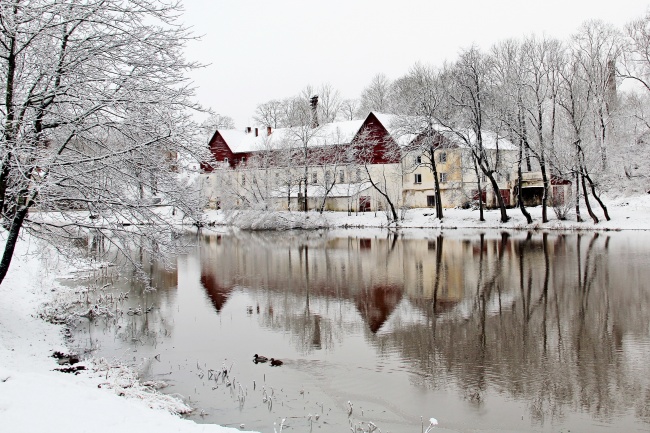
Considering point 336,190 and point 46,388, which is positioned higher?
point 336,190

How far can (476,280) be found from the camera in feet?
73.0

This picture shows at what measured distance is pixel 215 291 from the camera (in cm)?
2170

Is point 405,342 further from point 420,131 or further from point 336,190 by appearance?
point 336,190

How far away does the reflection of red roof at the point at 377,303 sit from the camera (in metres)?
16.3

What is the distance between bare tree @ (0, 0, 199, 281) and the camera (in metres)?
9.79

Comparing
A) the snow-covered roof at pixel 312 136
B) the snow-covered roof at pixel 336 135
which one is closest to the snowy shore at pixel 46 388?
the snow-covered roof at pixel 336 135

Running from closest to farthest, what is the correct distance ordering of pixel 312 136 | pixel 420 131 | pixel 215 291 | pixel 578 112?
pixel 215 291 → pixel 578 112 → pixel 420 131 → pixel 312 136

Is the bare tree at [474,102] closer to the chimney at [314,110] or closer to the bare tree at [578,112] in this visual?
the bare tree at [578,112]

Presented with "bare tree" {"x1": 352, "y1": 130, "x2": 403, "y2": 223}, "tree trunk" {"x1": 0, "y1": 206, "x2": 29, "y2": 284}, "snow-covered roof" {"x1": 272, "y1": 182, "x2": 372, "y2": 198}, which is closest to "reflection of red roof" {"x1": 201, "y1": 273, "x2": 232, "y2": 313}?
"tree trunk" {"x1": 0, "y1": 206, "x2": 29, "y2": 284}

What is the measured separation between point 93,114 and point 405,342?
27.7 ft

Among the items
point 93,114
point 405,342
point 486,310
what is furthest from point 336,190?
point 93,114

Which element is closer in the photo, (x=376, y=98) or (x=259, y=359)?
(x=259, y=359)

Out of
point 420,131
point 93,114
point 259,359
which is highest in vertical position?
point 420,131

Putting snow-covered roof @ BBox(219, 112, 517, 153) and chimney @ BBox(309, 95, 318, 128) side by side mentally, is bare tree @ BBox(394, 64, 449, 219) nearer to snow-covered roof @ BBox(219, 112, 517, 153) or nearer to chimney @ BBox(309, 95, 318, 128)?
snow-covered roof @ BBox(219, 112, 517, 153)
